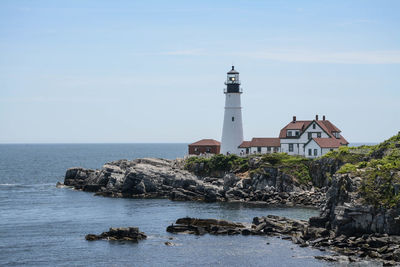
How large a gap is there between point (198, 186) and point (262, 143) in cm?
1937

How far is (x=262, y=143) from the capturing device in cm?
8981

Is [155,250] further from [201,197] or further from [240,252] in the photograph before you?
[201,197]

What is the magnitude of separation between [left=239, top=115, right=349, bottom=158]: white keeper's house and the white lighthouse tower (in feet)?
5.03

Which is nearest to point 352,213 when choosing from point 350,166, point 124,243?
point 350,166

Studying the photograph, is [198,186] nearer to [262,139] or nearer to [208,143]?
[262,139]

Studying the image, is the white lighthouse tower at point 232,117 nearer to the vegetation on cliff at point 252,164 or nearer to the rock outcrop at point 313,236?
the vegetation on cliff at point 252,164

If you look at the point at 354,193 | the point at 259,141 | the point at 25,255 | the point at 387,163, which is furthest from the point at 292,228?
the point at 259,141

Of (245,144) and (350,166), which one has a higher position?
(245,144)

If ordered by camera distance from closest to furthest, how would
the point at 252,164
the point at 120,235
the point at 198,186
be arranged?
the point at 120,235 → the point at 198,186 → the point at 252,164

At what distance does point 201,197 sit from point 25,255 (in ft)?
106

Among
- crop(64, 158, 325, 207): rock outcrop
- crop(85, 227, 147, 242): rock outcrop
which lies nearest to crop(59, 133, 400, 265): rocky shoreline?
crop(64, 158, 325, 207): rock outcrop

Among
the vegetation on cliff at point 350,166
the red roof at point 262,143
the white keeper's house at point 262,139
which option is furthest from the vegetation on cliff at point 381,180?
the red roof at point 262,143

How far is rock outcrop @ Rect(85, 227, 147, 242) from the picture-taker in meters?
48.1

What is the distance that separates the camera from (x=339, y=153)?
74.7 metres
